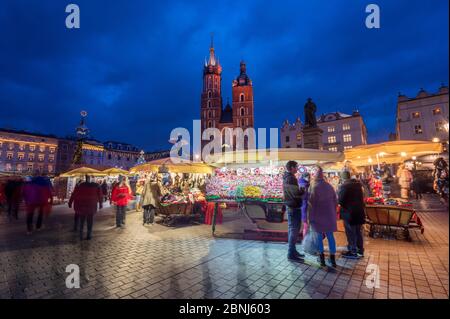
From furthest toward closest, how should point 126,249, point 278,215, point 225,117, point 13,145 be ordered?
point 225,117
point 13,145
point 278,215
point 126,249

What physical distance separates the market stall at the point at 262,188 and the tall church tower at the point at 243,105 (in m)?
60.3

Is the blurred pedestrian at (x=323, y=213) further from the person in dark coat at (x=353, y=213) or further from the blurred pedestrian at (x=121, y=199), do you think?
the blurred pedestrian at (x=121, y=199)

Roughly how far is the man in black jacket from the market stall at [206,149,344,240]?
1324 mm

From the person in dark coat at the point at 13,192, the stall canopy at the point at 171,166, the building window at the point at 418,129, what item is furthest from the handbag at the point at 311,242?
the building window at the point at 418,129

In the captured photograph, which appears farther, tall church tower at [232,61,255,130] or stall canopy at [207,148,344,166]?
tall church tower at [232,61,255,130]

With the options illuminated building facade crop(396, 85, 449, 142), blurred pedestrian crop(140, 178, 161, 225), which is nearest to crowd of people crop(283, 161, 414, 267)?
blurred pedestrian crop(140, 178, 161, 225)

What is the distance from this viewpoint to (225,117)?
236 ft

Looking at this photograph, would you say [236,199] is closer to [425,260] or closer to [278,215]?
[278,215]

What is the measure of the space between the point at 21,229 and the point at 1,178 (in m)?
10.00

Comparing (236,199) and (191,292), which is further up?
(236,199)

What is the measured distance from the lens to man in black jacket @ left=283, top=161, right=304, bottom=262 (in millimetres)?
4594

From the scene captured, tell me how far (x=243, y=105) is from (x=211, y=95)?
12.6 metres

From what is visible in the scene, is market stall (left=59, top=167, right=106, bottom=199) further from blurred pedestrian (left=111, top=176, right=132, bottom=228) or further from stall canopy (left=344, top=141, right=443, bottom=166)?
stall canopy (left=344, top=141, right=443, bottom=166)
